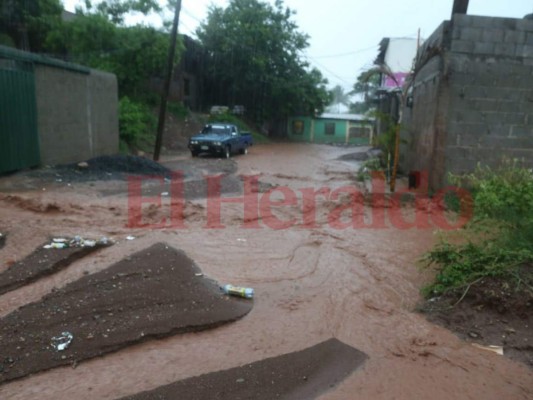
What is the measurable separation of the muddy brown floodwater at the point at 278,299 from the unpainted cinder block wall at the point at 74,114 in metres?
2.91

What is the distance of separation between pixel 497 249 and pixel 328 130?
126 ft

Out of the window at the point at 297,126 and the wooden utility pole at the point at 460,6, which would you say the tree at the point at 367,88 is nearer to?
the wooden utility pole at the point at 460,6

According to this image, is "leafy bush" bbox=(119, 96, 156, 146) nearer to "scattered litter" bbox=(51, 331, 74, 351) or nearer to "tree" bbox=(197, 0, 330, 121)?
"tree" bbox=(197, 0, 330, 121)

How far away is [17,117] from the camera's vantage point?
11.6 m

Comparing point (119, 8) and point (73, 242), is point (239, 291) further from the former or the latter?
point (119, 8)

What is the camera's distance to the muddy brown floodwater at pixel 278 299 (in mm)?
3631

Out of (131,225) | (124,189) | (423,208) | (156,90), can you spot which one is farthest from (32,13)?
(423,208)

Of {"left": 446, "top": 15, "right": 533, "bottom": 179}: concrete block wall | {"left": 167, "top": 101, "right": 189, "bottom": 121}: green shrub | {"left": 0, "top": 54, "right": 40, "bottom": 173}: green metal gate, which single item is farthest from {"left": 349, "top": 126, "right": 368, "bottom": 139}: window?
{"left": 0, "top": 54, "right": 40, "bottom": 173}: green metal gate

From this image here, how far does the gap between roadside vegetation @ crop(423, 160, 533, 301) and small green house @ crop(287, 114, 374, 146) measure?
3668 cm

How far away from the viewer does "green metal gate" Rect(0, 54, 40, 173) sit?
11164 mm

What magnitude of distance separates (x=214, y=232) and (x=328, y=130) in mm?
36034

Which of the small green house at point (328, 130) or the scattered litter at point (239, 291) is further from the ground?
the small green house at point (328, 130)

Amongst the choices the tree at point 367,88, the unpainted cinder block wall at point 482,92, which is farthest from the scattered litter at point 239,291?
the tree at point 367,88

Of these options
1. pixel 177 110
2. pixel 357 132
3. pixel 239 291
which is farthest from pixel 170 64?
pixel 357 132
